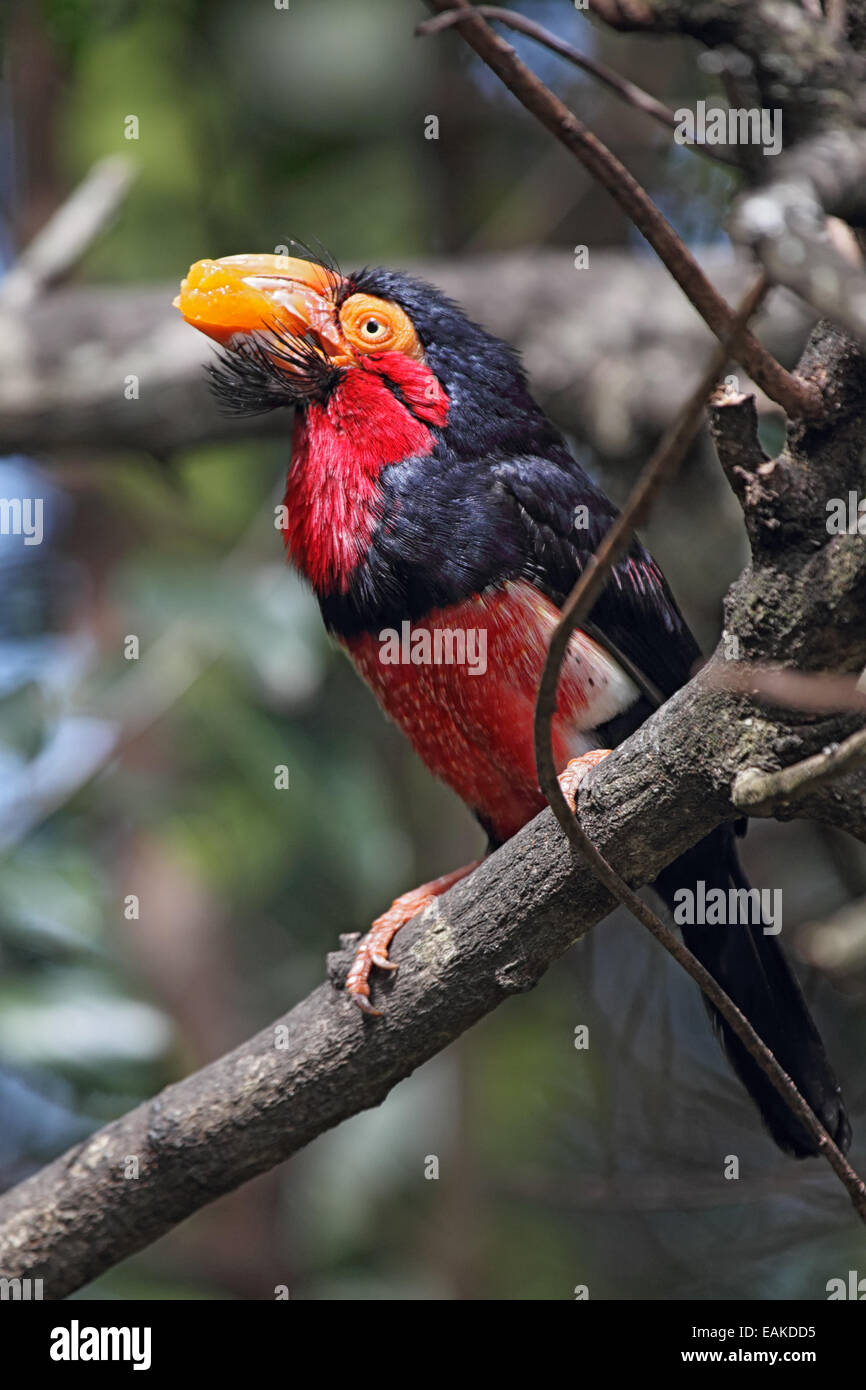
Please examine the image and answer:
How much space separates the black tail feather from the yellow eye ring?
47.1 inches

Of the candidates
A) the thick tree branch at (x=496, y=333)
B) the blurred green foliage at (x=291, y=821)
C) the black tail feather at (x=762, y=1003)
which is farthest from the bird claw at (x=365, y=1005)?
the thick tree branch at (x=496, y=333)

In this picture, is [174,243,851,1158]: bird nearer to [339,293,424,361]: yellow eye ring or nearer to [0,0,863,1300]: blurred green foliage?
[339,293,424,361]: yellow eye ring

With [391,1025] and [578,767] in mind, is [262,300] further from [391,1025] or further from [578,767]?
[391,1025]

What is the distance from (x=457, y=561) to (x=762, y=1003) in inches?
41.3

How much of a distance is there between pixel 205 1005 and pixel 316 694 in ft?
4.62

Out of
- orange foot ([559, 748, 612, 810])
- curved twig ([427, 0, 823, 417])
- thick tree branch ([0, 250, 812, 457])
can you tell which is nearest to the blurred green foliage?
thick tree branch ([0, 250, 812, 457])

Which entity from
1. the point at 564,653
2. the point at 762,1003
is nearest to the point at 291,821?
the point at 762,1003

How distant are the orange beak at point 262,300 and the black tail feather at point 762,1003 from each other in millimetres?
1271

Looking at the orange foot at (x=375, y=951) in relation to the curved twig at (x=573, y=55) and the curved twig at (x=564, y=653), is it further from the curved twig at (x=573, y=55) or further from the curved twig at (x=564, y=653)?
the curved twig at (x=573, y=55)

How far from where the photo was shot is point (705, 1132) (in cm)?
435

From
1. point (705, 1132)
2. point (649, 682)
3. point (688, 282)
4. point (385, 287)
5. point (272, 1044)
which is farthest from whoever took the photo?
point (705, 1132)

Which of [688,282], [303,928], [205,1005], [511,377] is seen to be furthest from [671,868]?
[205,1005]

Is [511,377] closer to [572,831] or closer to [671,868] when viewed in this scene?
[671,868]

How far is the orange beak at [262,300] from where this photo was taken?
9.28 ft
